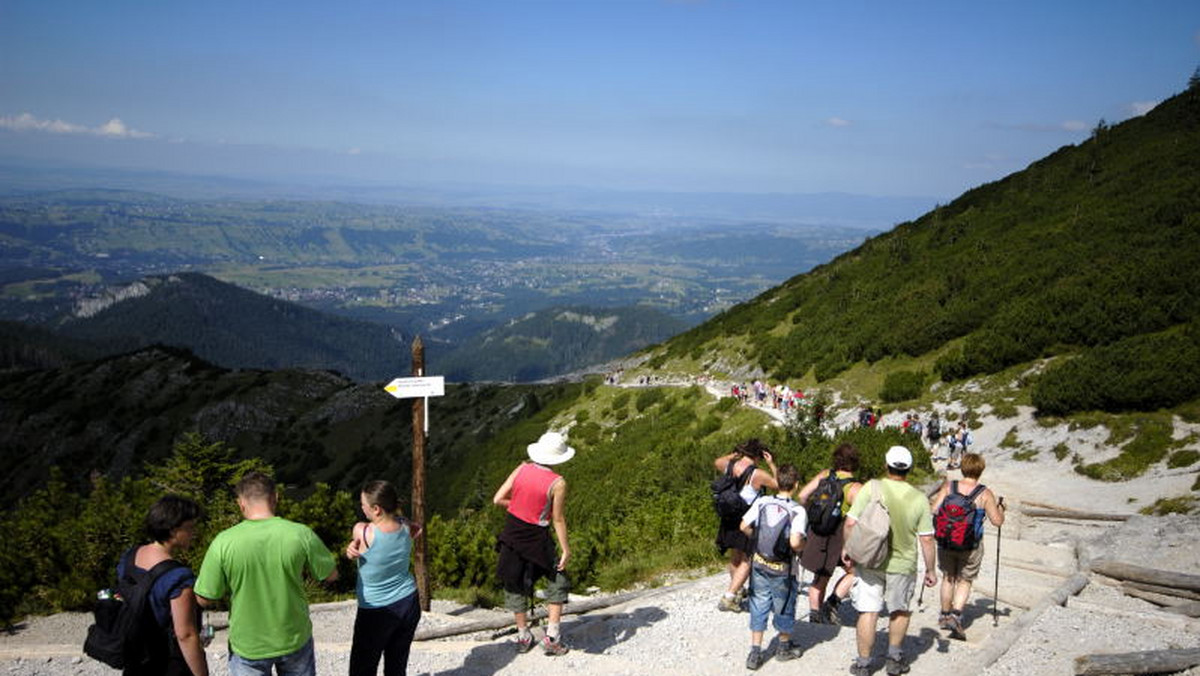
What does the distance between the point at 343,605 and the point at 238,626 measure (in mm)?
4982

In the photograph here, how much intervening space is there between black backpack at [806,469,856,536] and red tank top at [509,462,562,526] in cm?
258

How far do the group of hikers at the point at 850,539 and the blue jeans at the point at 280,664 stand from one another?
12.9 feet

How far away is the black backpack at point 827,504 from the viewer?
6789 mm

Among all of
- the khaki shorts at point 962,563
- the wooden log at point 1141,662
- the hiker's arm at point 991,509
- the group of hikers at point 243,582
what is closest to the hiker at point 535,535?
the group of hikers at point 243,582

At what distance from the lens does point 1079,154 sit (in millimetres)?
44469

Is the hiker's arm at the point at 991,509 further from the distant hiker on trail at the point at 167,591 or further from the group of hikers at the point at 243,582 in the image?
the distant hiker on trail at the point at 167,591

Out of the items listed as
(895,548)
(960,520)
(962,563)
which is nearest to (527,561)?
(895,548)

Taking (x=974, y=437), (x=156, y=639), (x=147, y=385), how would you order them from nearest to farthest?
1. (x=156, y=639)
2. (x=974, y=437)
3. (x=147, y=385)

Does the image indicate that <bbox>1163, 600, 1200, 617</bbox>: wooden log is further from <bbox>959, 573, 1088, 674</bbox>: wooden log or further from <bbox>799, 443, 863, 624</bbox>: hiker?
<bbox>799, 443, 863, 624</bbox>: hiker

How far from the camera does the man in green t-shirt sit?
448cm

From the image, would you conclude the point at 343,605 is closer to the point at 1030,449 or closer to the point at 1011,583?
the point at 1011,583

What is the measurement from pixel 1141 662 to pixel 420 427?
758 centimetres

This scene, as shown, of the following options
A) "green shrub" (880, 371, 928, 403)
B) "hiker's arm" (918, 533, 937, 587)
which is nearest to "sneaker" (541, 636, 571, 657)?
"hiker's arm" (918, 533, 937, 587)

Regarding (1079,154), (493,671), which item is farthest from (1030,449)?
(1079,154)
